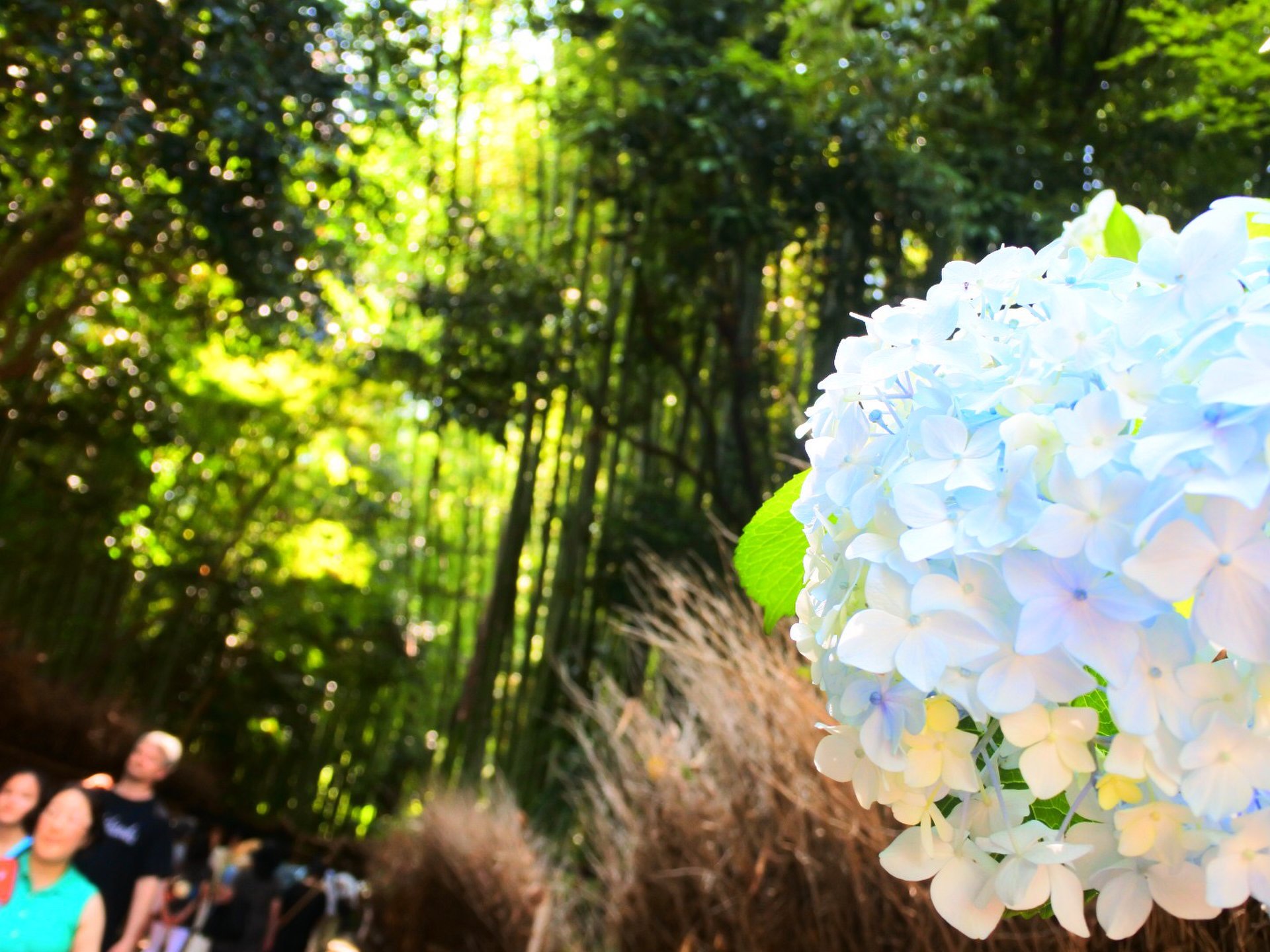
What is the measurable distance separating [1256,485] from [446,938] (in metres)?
5.57

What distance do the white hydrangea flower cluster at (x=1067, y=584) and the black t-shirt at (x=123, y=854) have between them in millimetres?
2830

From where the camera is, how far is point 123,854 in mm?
2902

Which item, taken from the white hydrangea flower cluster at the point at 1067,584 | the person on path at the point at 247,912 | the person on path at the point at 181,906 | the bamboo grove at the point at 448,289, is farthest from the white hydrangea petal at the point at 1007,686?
the person on path at the point at 181,906

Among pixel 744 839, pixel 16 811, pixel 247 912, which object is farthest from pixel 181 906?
pixel 744 839

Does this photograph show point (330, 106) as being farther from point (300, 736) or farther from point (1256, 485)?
point (300, 736)

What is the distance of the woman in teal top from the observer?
221 cm

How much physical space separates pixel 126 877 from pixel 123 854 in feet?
0.25

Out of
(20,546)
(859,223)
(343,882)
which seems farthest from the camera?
(20,546)

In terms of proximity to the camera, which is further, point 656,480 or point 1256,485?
point 656,480

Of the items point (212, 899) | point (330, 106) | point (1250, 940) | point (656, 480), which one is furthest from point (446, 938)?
point (1250, 940)

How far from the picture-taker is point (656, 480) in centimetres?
701

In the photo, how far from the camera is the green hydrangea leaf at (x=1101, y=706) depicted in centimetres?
44

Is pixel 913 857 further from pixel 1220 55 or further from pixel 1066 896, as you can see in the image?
pixel 1220 55

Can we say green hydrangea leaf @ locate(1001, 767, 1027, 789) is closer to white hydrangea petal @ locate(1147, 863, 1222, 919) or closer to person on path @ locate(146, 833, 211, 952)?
white hydrangea petal @ locate(1147, 863, 1222, 919)
